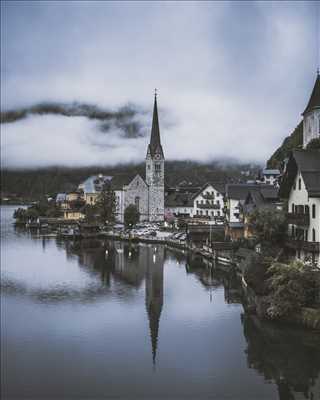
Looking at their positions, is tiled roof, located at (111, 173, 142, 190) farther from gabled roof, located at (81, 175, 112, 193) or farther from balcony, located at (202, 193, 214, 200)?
balcony, located at (202, 193, 214, 200)

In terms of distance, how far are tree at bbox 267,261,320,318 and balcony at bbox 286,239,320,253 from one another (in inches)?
155

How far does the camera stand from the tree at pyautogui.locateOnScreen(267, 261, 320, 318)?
2275 centimetres

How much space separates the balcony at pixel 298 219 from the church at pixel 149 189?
201ft

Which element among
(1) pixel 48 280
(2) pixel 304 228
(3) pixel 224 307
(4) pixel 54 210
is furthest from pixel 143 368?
(4) pixel 54 210

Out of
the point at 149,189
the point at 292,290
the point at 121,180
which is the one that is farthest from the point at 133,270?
the point at 121,180

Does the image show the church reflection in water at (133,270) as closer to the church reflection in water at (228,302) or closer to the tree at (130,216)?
the church reflection in water at (228,302)

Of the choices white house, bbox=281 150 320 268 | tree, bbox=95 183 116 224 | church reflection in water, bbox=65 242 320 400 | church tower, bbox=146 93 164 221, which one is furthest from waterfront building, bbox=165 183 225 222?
white house, bbox=281 150 320 268

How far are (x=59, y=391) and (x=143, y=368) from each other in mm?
3605

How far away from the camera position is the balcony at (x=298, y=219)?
2864 cm

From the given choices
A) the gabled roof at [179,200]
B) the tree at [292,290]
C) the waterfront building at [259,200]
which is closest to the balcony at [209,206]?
the gabled roof at [179,200]

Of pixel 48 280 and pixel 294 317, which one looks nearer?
pixel 294 317

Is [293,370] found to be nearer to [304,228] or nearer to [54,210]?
[304,228]

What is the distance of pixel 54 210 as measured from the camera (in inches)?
4341

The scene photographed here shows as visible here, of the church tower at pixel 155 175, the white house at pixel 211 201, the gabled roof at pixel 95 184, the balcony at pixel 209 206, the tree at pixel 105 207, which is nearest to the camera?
the white house at pixel 211 201
